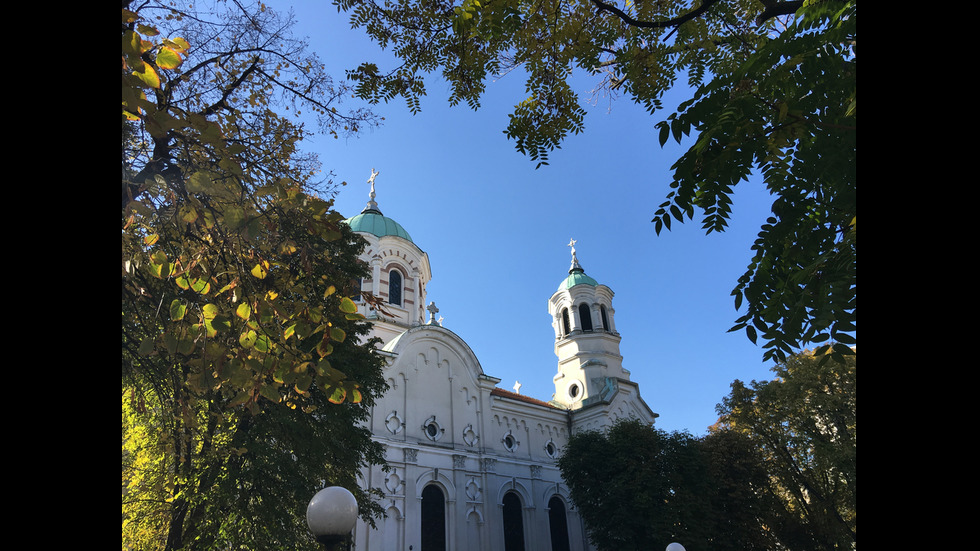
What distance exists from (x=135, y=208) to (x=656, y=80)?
17.0 feet

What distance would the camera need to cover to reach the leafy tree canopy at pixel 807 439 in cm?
1989

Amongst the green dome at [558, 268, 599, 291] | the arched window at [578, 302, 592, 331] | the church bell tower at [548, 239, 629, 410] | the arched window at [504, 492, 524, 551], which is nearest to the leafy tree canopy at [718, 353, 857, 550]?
the church bell tower at [548, 239, 629, 410]

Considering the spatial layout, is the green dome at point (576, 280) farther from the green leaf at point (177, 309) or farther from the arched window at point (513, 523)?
the green leaf at point (177, 309)

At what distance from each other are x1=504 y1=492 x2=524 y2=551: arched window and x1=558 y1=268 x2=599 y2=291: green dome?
13399 millimetres

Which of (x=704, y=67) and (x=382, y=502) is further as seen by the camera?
(x=382, y=502)

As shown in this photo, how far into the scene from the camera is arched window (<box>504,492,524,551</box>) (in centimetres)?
2449

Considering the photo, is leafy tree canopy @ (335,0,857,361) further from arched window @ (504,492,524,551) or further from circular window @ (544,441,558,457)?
circular window @ (544,441,558,457)

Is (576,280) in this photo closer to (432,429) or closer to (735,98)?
(432,429)
